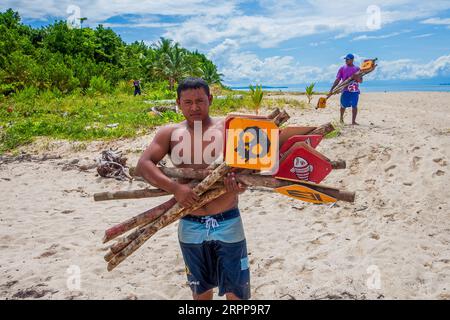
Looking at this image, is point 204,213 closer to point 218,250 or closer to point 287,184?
point 218,250

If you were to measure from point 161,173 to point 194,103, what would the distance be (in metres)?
0.44

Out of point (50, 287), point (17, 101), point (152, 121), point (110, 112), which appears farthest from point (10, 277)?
point (17, 101)

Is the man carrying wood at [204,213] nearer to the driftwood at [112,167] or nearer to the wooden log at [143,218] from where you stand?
the wooden log at [143,218]

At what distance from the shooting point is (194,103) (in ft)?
6.97

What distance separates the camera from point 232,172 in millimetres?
1961

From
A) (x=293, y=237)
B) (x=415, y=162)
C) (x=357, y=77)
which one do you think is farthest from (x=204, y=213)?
(x=357, y=77)

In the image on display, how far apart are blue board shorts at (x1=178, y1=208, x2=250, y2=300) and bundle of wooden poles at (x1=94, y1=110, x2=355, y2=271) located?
0.19 meters

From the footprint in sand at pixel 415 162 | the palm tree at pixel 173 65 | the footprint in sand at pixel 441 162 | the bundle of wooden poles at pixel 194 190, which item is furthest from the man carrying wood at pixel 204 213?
the palm tree at pixel 173 65

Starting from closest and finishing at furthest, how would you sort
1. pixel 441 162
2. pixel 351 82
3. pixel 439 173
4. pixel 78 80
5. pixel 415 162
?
pixel 439 173 < pixel 441 162 < pixel 415 162 < pixel 351 82 < pixel 78 80

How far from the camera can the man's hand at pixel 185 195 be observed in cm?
201

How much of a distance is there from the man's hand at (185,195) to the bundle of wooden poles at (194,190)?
0.09 ft

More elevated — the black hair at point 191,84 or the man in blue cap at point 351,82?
the man in blue cap at point 351,82

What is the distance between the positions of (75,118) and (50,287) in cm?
1007

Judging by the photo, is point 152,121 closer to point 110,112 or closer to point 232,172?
point 110,112
